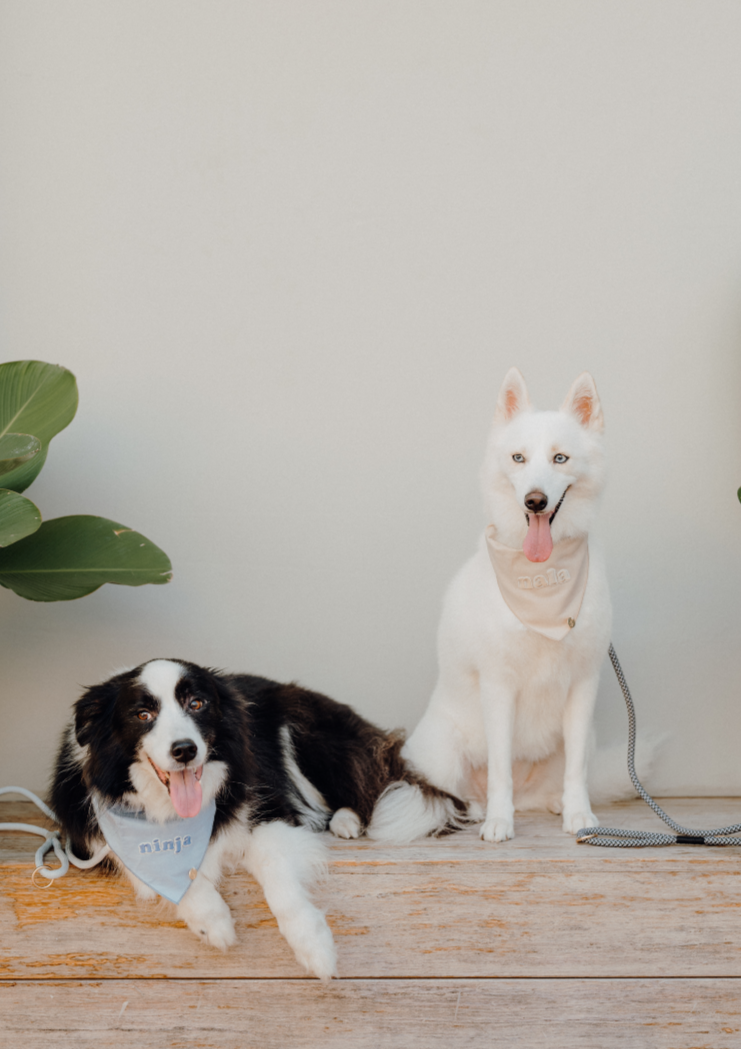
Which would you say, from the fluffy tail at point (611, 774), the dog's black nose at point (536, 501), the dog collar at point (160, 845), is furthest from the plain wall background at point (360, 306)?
the dog collar at point (160, 845)

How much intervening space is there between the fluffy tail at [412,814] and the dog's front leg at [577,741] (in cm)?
29

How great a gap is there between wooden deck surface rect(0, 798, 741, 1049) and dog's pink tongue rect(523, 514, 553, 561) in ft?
2.23

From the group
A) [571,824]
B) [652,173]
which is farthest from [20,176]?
[571,824]

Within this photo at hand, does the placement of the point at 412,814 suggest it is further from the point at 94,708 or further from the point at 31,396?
the point at 31,396

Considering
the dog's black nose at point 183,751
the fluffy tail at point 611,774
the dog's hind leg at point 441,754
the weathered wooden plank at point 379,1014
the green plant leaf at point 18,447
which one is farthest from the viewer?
the fluffy tail at point 611,774

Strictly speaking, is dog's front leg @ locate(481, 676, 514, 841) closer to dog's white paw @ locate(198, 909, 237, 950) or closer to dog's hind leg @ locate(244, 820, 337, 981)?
dog's hind leg @ locate(244, 820, 337, 981)

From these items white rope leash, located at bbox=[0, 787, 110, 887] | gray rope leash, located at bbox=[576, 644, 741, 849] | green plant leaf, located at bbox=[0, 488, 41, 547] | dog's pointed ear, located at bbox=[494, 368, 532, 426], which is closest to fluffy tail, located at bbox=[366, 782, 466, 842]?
gray rope leash, located at bbox=[576, 644, 741, 849]

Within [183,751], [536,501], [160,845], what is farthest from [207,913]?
[536,501]

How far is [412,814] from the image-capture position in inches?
82.0

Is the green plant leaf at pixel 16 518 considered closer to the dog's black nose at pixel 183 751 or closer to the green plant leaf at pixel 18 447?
the green plant leaf at pixel 18 447

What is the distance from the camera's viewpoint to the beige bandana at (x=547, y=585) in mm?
2016

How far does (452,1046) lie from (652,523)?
1692mm

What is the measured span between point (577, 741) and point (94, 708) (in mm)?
1181

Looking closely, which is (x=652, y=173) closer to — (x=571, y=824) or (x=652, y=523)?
(x=652, y=523)
